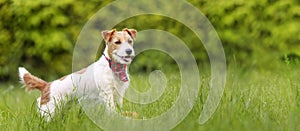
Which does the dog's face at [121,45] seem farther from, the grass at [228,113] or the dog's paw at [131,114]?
the dog's paw at [131,114]

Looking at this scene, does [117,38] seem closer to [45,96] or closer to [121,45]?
[121,45]

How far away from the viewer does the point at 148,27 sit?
341 inches

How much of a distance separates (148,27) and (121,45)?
150 inches

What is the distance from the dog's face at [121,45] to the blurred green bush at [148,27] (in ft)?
11.5

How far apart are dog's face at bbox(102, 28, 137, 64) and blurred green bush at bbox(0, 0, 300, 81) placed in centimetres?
351

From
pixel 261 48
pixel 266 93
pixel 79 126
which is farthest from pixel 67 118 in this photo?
pixel 261 48

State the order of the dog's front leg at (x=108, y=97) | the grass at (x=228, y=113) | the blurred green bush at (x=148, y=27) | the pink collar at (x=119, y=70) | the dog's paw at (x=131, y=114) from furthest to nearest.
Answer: the blurred green bush at (x=148, y=27), the pink collar at (x=119, y=70), the dog's front leg at (x=108, y=97), the dog's paw at (x=131, y=114), the grass at (x=228, y=113)

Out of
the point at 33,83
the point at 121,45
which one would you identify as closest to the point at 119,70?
the point at 121,45

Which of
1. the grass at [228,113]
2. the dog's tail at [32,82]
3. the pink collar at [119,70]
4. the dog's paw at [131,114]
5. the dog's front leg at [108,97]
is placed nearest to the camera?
the grass at [228,113]

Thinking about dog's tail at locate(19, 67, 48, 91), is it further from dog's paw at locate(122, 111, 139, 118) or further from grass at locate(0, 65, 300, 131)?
dog's paw at locate(122, 111, 139, 118)

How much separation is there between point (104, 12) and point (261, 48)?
238cm

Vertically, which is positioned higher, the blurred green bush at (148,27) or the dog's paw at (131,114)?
the blurred green bush at (148,27)

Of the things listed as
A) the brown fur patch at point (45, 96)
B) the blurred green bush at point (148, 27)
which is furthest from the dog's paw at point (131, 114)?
the blurred green bush at point (148, 27)

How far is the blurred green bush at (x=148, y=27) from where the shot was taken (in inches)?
330
